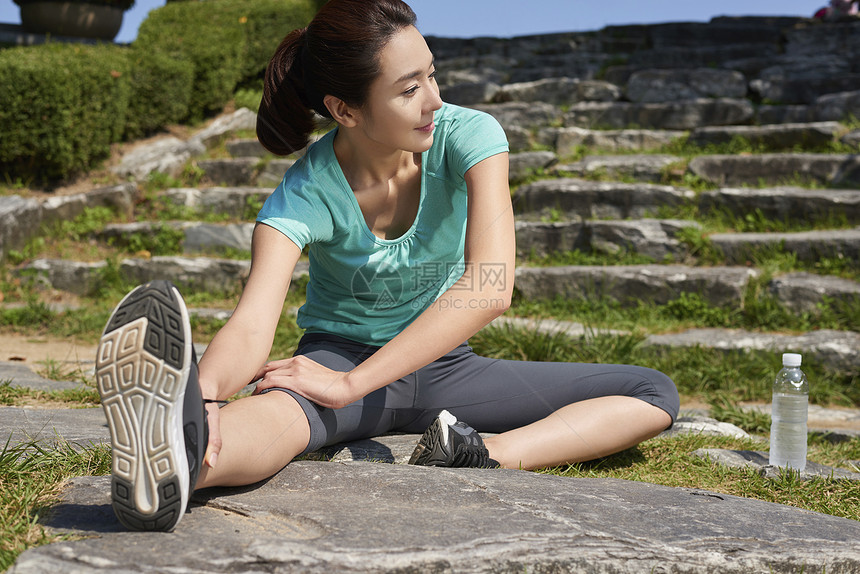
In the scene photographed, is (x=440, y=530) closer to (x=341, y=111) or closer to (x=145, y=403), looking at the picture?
(x=145, y=403)

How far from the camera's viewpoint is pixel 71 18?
361 inches

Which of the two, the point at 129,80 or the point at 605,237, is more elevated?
the point at 129,80

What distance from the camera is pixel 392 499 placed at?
169cm

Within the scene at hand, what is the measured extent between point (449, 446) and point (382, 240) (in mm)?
679

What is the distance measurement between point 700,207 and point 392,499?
4.04 m

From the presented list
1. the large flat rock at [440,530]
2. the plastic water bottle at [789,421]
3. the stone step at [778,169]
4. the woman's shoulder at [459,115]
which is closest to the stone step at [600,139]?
the stone step at [778,169]

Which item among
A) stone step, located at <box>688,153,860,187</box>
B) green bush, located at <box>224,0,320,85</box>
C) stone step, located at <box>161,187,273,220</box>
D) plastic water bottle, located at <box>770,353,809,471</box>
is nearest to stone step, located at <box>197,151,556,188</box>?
stone step, located at <box>161,187,273,220</box>

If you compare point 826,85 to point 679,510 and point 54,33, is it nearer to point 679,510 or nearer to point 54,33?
point 679,510

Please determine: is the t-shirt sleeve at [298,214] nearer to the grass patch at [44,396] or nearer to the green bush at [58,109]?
the grass patch at [44,396]

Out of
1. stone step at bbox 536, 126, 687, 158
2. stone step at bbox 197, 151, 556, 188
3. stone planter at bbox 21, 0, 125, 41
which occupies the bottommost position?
stone step at bbox 197, 151, 556, 188

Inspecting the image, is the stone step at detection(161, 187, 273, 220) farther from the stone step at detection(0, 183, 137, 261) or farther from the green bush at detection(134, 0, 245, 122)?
the green bush at detection(134, 0, 245, 122)

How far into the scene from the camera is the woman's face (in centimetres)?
207

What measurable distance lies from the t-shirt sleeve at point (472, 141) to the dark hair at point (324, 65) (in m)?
0.31

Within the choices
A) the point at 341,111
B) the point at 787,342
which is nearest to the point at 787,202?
the point at 787,342
